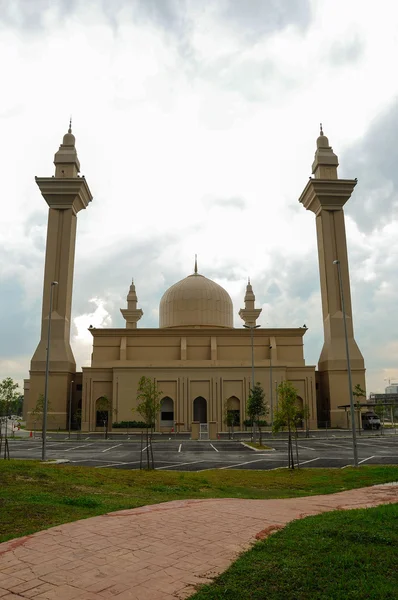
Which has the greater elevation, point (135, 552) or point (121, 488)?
point (135, 552)

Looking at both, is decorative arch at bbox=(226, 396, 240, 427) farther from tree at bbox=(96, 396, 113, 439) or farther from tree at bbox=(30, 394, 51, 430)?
tree at bbox=(30, 394, 51, 430)

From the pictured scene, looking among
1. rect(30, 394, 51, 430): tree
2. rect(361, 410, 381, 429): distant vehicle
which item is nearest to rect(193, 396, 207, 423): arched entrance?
rect(30, 394, 51, 430): tree

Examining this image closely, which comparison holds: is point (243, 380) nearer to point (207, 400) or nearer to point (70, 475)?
point (207, 400)

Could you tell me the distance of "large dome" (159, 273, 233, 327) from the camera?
2379 inches

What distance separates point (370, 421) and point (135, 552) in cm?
4948

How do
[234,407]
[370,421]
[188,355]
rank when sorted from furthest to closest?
[188,355] < [370,421] < [234,407]

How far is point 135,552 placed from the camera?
5883 mm

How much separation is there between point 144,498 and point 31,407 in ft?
128

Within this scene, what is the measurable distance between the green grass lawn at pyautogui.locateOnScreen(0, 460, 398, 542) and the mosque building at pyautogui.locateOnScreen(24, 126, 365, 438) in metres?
28.6

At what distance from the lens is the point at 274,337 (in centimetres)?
5550

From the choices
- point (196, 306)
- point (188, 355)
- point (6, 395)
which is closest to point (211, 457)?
point (6, 395)

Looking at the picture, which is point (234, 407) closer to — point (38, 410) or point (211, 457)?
point (38, 410)

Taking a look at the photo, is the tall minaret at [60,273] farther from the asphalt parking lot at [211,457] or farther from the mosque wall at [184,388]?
the asphalt parking lot at [211,457]

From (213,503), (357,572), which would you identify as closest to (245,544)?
(357,572)
